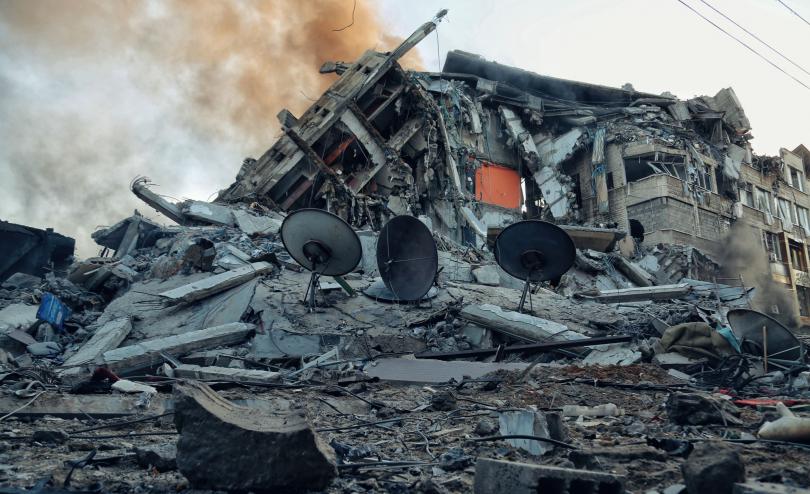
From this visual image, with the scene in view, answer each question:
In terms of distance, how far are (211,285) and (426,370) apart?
15.3 ft

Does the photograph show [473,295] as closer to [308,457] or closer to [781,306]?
[308,457]

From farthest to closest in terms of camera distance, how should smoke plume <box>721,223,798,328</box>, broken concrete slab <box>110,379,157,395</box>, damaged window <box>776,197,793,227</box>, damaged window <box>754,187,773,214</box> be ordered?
damaged window <box>776,197,793,227</box>
damaged window <box>754,187,773,214</box>
smoke plume <box>721,223,798,328</box>
broken concrete slab <box>110,379,157,395</box>

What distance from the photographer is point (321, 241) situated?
333 inches

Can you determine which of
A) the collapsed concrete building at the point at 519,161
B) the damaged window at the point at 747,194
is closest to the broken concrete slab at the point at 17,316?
the collapsed concrete building at the point at 519,161

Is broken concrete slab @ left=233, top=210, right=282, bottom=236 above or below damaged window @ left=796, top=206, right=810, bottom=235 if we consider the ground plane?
below

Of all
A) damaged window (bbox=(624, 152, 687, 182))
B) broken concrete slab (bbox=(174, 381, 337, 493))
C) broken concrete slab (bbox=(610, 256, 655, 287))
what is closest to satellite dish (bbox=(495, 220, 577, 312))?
broken concrete slab (bbox=(174, 381, 337, 493))

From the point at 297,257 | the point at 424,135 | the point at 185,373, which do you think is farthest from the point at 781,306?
the point at 185,373

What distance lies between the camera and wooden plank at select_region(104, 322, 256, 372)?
6691 mm

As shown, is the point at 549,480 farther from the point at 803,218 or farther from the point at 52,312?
the point at 803,218

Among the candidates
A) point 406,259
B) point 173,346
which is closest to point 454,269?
point 406,259

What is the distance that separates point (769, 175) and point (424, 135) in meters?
23.6

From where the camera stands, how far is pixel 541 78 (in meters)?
26.9

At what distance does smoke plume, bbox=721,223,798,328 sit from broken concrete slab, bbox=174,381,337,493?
28.3 m

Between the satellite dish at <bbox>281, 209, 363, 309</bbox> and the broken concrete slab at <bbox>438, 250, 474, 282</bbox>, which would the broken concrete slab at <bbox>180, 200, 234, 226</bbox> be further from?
the satellite dish at <bbox>281, 209, 363, 309</bbox>
